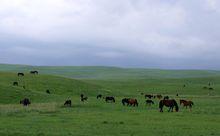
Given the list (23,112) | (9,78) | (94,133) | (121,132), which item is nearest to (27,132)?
(94,133)

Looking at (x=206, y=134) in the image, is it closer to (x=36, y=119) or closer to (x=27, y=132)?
(x=27, y=132)

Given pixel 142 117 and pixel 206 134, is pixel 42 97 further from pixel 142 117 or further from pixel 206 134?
pixel 206 134

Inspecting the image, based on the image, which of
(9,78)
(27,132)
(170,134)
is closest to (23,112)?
(27,132)

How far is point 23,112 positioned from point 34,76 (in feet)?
143

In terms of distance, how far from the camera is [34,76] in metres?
79.8

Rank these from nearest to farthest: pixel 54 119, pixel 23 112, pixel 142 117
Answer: pixel 54 119 < pixel 142 117 < pixel 23 112

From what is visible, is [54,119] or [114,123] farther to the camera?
[54,119]

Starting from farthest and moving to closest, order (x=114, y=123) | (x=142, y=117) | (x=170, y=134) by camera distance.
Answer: (x=142, y=117) < (x=114, y=123) < (x=170, y=134)

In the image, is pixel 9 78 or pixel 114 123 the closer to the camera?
pixel 114 123

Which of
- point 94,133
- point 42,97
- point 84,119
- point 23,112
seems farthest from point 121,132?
point 42,97

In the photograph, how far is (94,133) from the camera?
2419 cm

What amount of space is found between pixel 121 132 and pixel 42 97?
33.3 m

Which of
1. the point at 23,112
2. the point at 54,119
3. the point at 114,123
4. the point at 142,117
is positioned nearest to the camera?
the point at 114,123

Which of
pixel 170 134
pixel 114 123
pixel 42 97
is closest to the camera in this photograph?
pixel 170 134
